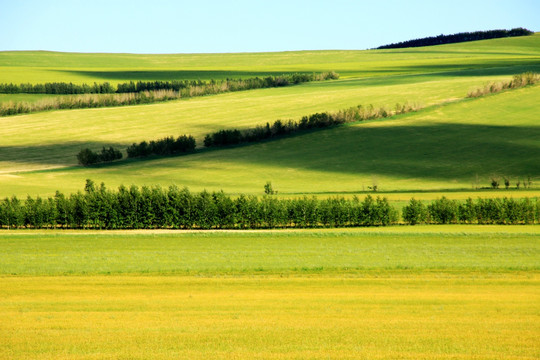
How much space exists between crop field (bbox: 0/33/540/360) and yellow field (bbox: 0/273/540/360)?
3.2 inches

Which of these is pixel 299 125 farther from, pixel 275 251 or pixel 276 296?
pixel 276 296

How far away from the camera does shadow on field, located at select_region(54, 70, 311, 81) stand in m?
150

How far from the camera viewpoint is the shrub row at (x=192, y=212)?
47.3 metres

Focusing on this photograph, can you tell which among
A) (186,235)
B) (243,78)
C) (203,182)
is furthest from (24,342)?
(243,78)

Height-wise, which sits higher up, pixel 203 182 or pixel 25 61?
pixel 25 61

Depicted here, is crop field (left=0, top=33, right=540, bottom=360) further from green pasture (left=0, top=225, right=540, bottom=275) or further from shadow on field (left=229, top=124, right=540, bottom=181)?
shadow on field (left=229, top=124, right=540, bottom=181)

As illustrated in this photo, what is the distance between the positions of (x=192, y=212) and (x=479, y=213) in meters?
19.9

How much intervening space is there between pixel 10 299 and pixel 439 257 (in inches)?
766

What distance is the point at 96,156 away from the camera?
83.5m

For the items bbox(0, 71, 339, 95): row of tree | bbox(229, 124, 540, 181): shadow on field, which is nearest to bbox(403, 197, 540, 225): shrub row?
bbox(229, 124, 540, 181): shadow on field

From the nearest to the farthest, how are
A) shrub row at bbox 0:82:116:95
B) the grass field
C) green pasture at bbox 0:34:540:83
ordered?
1. the grass field
2. shrub row at bbox 0:82:116:95
3. green pasture at bbox 0:34:540:83

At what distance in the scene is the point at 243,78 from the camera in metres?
146

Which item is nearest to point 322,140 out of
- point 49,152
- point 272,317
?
point 49,152

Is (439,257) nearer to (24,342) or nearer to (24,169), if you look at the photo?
(24,342)
